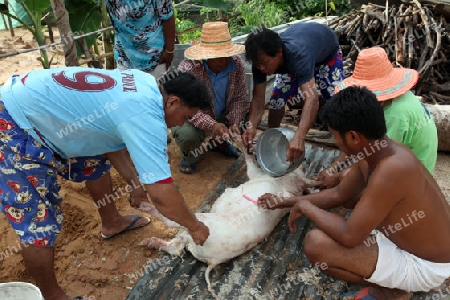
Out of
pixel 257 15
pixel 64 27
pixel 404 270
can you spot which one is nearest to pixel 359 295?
pixel 404 270

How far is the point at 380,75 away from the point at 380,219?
1.02 metres

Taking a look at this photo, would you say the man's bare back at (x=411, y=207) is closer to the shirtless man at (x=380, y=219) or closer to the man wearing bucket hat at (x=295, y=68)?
the shirtless man at (x=380, y=219)

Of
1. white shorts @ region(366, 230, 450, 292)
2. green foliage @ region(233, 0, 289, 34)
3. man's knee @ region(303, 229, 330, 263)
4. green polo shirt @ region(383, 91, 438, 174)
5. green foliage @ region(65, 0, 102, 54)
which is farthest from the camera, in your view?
green foliage @ region(233, 0, 289, 34)

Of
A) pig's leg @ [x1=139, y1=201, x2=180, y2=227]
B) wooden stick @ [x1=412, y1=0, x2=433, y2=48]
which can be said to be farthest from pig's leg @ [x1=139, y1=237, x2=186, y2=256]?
wooden stick @ [x1=412, y1=0, x2=433, y2=48]

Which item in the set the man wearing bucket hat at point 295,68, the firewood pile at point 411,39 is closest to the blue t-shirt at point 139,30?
the man wearing bucket hat at point 295,68

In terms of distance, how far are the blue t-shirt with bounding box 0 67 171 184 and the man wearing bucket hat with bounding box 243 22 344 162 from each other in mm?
1262

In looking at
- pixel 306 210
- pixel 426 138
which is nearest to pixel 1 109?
pixel 306 210

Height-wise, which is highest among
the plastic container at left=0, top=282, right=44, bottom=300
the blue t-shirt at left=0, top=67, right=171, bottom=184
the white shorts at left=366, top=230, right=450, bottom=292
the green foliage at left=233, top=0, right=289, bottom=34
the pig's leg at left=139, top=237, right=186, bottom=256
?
the blue t-shirt at left=0, top=67, right=171, bottom=184

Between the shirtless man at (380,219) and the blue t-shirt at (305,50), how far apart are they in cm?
114

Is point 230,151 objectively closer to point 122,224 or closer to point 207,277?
point 122,224

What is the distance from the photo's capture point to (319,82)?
3850 mm

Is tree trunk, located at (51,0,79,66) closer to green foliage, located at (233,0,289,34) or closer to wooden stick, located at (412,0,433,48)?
green foliage, located at (233,0,289,34)

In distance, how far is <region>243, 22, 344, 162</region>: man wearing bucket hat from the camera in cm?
294

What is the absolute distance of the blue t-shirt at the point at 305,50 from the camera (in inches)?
124
